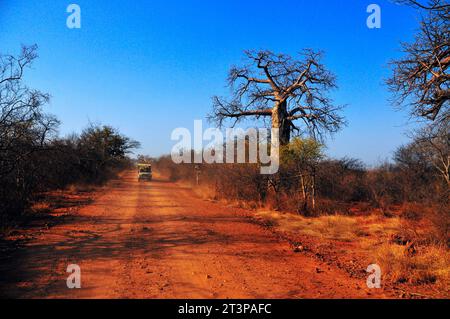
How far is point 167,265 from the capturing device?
5453mm

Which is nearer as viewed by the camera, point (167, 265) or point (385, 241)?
point (167, 265)

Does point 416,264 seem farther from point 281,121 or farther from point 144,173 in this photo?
point 144,173

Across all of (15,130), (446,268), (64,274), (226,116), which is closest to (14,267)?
(64,274)

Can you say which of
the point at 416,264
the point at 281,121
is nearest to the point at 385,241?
the point at 416,264

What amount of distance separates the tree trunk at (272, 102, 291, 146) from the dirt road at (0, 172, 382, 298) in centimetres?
747

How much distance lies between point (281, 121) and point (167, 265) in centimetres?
1119

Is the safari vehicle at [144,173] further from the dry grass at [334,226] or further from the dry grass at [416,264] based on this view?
the dry grass at [416,264]

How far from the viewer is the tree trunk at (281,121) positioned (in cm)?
1547

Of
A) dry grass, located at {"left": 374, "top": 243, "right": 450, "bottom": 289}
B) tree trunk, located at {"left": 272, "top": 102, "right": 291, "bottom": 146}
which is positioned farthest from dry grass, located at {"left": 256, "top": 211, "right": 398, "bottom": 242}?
tree trunk, located at {"left": 272, "top": 102, "right": 291, "bottom": 146}

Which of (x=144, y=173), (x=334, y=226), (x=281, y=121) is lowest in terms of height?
(x=334, y=226)

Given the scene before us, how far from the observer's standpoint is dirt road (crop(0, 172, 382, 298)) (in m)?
4.38

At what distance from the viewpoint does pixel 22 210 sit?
9.33 meters

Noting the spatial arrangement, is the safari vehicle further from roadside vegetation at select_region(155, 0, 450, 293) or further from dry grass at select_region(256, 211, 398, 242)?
dry grass at select_region(256, 211, 398, 242)

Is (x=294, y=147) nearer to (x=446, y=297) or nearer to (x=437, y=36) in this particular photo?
(x=437, y=36)
